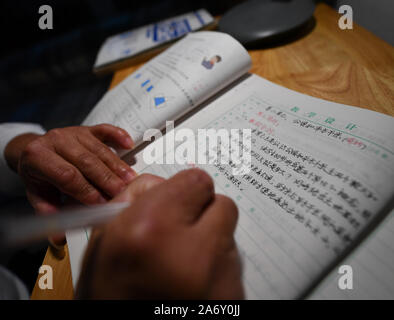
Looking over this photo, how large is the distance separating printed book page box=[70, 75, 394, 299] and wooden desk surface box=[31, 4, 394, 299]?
4 centimetres

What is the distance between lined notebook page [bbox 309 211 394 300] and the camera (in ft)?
0.59

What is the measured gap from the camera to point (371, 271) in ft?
0.61

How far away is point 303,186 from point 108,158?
0.95 feet

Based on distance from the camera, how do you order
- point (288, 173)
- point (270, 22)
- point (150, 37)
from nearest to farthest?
point (288, 173), point (270, 22), point (150, 37)

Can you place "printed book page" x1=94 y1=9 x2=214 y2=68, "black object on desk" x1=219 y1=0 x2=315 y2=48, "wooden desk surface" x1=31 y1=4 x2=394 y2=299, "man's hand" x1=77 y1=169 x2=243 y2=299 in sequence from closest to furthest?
"man's hand" x1=77 y1=169 x2=243 y2=299 → "wooden desk surface" x1=31 y1=4 x2=394 y2=299 → "black object on desk" x1=219 y1=0 x2=315 y2=48 → "printed book page" x1=94 y1=9 x2=214 y2=68

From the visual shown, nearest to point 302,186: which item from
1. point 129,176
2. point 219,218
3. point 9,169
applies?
point 219,218

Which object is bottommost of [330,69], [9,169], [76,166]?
[9,169]

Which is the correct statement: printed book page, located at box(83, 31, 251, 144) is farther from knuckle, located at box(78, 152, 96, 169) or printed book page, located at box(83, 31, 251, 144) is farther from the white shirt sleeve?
the white shirt sleeve

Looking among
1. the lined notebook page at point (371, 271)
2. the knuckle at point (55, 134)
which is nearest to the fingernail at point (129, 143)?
the knuckle at point (55, 134)

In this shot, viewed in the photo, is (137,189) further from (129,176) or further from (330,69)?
(330,69)

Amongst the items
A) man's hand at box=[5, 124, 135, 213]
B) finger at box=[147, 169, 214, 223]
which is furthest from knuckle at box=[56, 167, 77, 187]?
finger at box=[147, 169, 214, 223]

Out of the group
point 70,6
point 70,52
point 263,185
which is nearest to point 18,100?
point 70,52

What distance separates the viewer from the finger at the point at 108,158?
0.32 m
